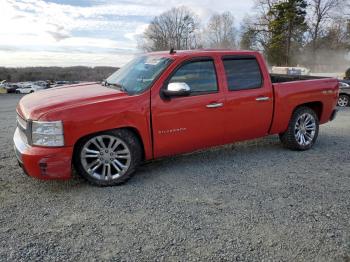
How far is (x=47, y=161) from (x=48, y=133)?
12.9 inches

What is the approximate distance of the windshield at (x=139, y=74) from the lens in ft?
16.2

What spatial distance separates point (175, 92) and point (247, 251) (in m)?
2.34

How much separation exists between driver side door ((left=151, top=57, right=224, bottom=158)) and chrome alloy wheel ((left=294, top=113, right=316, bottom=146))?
5.70 ft

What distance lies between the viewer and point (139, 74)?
5.25 m

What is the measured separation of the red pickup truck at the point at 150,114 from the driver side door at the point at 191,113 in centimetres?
1

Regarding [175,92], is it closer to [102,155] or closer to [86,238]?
[102,155]

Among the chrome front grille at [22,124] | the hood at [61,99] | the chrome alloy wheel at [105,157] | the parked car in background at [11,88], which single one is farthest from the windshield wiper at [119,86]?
the parked car in background at [11,88]

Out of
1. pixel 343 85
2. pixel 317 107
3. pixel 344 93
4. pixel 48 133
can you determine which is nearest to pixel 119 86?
pixel 48 133

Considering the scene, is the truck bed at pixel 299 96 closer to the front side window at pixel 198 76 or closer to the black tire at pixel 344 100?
the front side window at pixel 198 76

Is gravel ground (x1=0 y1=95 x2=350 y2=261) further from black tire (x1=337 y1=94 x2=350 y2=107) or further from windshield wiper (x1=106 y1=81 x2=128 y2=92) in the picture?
black tire (x1=337 y1=94 x2=350 y2=107)

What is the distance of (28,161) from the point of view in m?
4.24

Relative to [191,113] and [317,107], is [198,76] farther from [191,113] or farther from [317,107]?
[317,107]

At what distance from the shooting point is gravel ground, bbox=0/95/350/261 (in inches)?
125

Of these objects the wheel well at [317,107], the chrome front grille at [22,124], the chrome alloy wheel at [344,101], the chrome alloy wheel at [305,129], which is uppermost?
the chrome front grille at [22,124]
